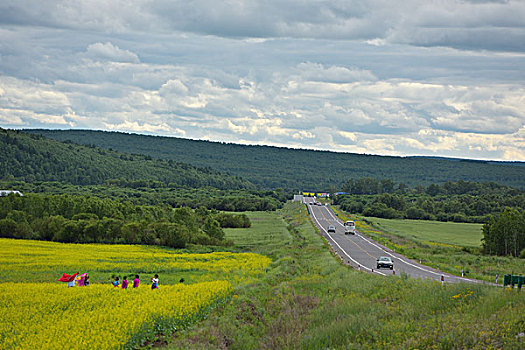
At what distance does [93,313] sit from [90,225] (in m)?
45.1

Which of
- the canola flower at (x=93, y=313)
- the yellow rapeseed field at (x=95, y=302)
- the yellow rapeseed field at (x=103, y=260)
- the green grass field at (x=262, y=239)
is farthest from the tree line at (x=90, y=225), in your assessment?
the canola flower at (x=93, y=313)

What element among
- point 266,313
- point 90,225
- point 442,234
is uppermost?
point 266,313

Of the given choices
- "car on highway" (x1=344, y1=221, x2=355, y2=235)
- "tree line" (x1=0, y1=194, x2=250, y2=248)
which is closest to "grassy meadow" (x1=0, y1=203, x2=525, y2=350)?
"tree line" (x1=0, y1=194, x2=250, y2=248)

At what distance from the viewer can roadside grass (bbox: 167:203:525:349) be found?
698 inches

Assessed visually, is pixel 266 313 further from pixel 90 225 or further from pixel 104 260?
pixel 90 225

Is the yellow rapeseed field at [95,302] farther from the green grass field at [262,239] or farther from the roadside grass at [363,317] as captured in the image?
the green grass field at [262,239]

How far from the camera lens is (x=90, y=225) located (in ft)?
211

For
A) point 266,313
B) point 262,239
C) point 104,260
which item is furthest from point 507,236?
point 266,313

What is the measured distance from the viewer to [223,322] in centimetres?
2334

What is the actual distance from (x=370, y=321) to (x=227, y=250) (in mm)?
46844

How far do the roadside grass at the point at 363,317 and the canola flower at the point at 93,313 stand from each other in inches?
43.9

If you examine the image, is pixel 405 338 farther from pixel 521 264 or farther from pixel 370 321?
pixel 521 264

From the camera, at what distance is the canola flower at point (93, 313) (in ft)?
58.1

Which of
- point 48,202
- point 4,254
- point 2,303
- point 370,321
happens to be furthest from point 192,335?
point 48,202
